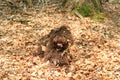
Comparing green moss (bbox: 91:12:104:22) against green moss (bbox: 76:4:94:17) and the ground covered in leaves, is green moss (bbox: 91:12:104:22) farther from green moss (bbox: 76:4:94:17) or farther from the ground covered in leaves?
the ground covered in leaves

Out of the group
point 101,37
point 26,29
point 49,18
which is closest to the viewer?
point 101,37

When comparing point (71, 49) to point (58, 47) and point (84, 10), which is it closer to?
point (58, 47)

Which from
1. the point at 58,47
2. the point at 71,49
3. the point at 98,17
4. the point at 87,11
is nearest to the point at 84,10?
the point at 87,11

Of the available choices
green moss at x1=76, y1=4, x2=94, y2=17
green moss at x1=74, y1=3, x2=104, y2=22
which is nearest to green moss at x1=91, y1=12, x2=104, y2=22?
green moss at x1=74, y1=3, x2=104, y2=22

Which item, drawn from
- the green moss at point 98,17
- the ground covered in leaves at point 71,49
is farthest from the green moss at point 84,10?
the ground covered in leaves at point 71,49

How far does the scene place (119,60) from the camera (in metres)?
8.71

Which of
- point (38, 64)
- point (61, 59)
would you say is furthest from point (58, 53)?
point (38, 64)

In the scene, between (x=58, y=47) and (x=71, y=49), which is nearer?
(x=58, y=47)

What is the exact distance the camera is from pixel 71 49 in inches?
366

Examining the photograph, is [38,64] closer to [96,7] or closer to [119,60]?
[119,60]

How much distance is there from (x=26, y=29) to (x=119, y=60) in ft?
14.2

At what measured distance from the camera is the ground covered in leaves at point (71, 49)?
25.9 ft

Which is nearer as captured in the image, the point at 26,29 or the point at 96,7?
the point at 26,29

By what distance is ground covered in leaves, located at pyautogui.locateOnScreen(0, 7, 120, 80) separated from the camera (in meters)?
7.90
